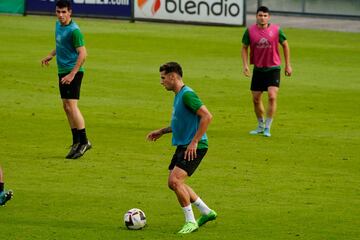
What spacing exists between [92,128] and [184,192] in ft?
28.2

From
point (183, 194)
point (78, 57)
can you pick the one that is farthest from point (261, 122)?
point (183, 194)

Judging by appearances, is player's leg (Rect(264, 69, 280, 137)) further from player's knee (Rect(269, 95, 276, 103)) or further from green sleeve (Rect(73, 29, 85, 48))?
green sleeve (Rect(73, 29, 85, 48))

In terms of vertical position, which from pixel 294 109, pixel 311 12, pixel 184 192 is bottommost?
pixel 311 12

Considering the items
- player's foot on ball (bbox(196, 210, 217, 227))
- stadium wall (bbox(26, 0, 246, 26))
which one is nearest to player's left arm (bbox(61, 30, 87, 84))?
player's foot on ball (bbox(196, 210, 217, 227))

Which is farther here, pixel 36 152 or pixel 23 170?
pixel 36 152

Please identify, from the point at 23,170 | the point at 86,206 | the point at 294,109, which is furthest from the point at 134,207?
the point at 294,109

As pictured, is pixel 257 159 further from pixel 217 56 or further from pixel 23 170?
pixel 217 56

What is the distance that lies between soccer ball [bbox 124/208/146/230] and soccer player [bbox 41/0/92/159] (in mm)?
4954

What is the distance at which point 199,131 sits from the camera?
43.0ft

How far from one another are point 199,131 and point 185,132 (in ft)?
1.08

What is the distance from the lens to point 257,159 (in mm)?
18484

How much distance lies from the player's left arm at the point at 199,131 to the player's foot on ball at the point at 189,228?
76cm

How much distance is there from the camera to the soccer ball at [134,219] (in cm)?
1331

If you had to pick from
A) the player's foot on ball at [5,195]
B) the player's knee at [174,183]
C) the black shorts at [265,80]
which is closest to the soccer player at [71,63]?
the player's foot on ball at [5,195]
